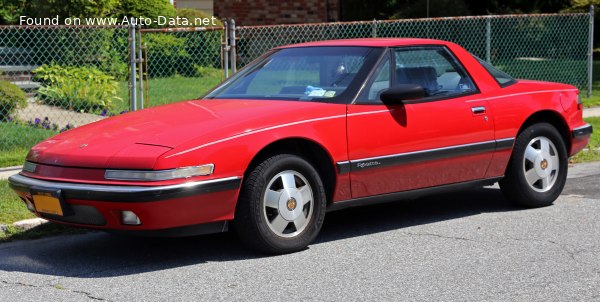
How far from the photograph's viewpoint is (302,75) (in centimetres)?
729

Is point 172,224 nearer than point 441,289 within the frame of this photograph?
No

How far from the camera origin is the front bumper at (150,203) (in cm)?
582

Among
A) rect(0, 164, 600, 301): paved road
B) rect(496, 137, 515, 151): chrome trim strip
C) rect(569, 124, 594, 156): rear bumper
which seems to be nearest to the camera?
rect(0, 164, 600, 301): paved road

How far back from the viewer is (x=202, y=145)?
6020mm

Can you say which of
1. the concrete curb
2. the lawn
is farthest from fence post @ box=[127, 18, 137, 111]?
the concrete curb

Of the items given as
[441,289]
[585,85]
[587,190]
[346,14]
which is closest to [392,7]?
[346,14]

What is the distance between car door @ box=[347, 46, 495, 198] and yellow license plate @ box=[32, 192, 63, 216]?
2.01 metres

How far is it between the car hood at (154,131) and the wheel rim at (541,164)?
2.11 meters

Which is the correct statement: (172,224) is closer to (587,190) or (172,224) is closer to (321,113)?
(321,113)

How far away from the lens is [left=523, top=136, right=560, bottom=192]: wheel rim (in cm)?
792

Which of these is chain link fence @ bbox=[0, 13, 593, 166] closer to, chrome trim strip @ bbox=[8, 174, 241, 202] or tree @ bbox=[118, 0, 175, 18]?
tree @ bbox=[118, 0, 175, 18]

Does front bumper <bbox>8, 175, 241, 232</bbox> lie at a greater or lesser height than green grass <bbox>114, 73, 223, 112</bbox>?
greater

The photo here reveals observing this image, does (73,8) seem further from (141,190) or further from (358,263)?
(358,263)

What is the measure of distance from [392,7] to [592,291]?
21931 mm
